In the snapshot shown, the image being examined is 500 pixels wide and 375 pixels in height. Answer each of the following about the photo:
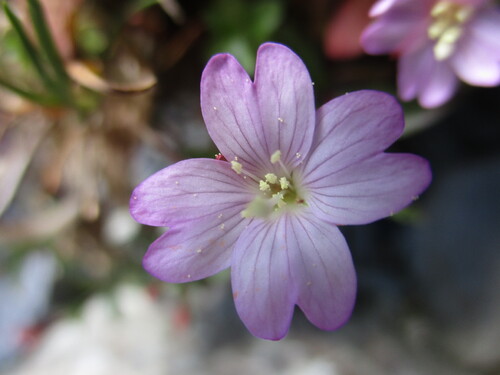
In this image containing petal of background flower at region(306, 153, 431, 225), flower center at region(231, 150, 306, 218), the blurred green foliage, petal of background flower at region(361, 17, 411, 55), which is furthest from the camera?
the blurred green foliage

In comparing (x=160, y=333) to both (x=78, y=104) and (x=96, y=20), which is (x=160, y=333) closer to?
(x=78, y=104)

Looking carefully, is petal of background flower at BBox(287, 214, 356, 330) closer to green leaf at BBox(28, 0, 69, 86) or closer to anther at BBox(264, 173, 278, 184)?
anther at BBox(264, 173, 278, 184)

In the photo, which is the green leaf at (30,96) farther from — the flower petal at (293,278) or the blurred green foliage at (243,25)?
the flower petal at (293,278)

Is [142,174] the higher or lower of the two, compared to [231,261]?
lower

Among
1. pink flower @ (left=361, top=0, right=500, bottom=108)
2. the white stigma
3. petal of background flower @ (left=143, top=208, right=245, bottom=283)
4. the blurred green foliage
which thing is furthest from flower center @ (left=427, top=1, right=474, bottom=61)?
petal of background flower @ (left=143, top=208, right=245, bottom=283)

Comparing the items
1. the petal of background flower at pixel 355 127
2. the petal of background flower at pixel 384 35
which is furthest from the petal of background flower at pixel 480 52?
the petal of background flower at pixel 355 127

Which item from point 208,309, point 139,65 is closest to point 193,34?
point 139,65

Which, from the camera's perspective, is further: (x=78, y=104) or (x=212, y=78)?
(x=78, y=104)
